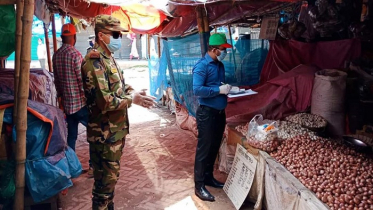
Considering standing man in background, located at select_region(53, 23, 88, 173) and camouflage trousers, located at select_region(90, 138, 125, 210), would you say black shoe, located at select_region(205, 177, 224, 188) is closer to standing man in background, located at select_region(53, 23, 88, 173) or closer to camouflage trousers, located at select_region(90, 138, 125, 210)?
camouflage trousers, located at select_region(90, 138, 125, 210)

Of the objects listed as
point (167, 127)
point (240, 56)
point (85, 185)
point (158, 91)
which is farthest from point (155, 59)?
point (85, 185)

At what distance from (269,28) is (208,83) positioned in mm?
2627

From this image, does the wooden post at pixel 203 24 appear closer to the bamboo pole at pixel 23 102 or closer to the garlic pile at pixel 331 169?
the garlic pile at pixel 331 169

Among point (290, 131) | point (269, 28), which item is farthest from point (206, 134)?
point (269, 28)

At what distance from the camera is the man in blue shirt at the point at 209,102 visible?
3574 mm

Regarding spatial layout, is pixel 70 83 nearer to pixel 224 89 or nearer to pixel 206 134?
pixel 206 134

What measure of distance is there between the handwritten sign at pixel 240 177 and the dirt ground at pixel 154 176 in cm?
15

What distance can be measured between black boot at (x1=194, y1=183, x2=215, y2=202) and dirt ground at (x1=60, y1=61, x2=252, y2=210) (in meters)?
0.06

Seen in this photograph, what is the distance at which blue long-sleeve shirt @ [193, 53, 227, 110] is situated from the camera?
3535mm

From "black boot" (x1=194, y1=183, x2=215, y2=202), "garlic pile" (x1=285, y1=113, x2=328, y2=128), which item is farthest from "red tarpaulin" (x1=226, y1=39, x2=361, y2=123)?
"black boot" (x1=194, y1=183, x2=215, y2=202)

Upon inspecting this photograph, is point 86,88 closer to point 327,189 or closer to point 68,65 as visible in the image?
point 68,65

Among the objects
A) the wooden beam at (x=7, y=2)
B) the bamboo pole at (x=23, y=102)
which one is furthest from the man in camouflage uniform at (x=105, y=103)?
the wooden beam at (x=7, y=2)

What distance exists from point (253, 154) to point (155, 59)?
7282mm

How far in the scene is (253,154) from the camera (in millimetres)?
3646
